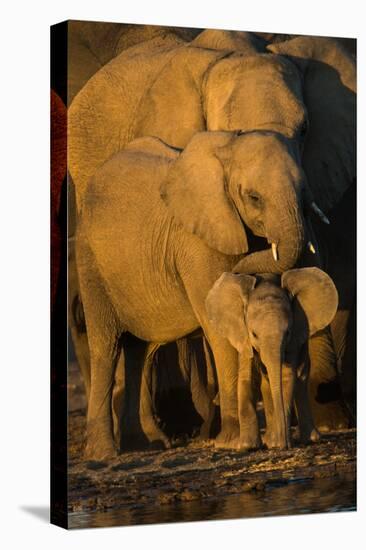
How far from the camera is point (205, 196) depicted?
11.2 metres

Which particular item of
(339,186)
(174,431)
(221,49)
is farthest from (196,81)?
(174,431)

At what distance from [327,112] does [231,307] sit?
1.34m

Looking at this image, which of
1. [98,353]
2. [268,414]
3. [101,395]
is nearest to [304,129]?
[268,414]

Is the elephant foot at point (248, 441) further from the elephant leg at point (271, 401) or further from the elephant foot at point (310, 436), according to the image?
the elephant foot at point (310, 436)

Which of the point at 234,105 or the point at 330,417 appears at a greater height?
the point at 234,105

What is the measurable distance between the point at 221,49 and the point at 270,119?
1.66 ft

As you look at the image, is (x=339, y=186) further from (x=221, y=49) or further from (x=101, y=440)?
(x=101, y=440)

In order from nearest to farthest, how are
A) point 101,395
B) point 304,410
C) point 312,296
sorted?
point 101,395 → point 312,296 → point 304,410

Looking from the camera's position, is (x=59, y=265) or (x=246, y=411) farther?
(x=246, y=411)

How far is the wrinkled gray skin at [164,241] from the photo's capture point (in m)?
11.1

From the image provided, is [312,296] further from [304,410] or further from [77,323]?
[77,323]

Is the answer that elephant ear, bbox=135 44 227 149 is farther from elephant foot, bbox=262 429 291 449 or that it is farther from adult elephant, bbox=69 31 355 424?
elephant foot, bbox=262 429 291 449

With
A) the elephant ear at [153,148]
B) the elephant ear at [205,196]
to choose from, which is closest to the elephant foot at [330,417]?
A: the elephant ear at [205,196]

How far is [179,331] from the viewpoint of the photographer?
1137cm
